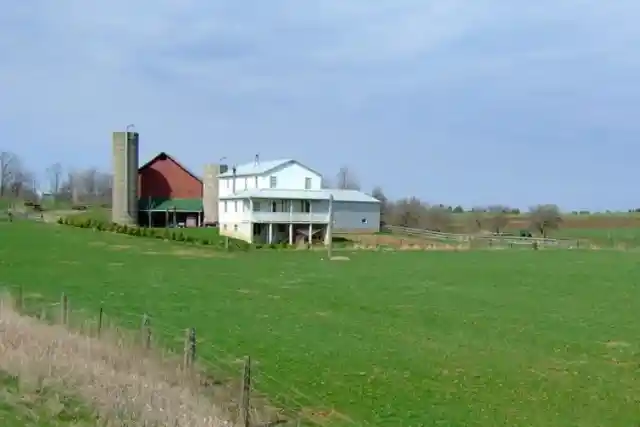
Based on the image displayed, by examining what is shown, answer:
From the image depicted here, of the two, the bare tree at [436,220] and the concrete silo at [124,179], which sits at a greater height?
the concrete silo at [124,179]

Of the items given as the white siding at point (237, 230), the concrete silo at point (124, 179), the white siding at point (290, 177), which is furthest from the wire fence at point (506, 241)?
the concrete silo at point (124, 179)

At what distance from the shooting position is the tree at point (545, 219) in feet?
311

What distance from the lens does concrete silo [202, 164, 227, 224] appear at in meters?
83.2

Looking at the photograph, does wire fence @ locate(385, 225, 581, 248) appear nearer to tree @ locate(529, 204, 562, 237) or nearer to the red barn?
tree @ locate(529, 204, 562, 237)

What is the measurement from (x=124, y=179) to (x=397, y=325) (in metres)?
57.0

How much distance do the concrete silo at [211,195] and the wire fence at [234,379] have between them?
2488 inches

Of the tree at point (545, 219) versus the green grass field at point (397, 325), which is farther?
the tree at point (545, 219)

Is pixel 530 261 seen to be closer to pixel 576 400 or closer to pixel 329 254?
pixel 329 254

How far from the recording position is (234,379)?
1448 centimetres

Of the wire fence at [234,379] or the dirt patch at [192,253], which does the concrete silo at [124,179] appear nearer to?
the dirt patch at [192,253]

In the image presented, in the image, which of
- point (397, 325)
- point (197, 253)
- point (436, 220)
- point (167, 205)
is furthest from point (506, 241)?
point (397, 325)

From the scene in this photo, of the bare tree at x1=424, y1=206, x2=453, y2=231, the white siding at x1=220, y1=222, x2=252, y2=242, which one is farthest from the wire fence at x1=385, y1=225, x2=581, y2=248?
the white siding at x1=220, y1=222, x2=252, y2=242

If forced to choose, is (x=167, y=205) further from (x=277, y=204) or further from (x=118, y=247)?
(x=118, y=247)

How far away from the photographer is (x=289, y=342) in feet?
66.2
